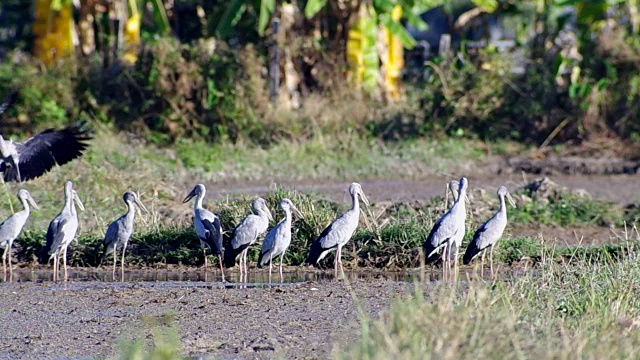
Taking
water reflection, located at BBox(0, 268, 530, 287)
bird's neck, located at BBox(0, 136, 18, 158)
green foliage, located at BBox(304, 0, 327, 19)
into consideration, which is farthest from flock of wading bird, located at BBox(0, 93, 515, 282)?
green foliage, located at BBox(304, 0, 327, 19)

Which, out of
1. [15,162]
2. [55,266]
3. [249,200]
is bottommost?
[55,266]

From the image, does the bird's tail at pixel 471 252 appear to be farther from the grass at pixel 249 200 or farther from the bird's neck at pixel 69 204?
the bird's neck at pixel 69 204

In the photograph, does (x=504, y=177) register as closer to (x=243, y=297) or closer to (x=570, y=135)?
(x=570, y=135)

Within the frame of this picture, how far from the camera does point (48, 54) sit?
2091 centimetres

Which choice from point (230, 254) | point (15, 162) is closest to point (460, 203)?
point (230, 254)

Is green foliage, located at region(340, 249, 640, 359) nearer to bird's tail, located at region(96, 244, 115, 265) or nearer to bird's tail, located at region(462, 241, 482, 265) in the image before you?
bird's tail, located at region(462, 241, 482, 265)

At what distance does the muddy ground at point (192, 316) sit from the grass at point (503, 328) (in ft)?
2.43

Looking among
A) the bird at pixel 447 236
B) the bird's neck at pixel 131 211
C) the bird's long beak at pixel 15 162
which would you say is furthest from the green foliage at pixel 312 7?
the bird at pixel 447 236

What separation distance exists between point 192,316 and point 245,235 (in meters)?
1.89

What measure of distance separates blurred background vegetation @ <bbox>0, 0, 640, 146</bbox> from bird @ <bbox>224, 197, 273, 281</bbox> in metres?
8.29

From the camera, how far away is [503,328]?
605 centimetres

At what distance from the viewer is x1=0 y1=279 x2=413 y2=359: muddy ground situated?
7.45 m

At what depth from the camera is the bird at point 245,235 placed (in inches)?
409

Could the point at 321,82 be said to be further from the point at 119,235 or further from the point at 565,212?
the point at 119,235
